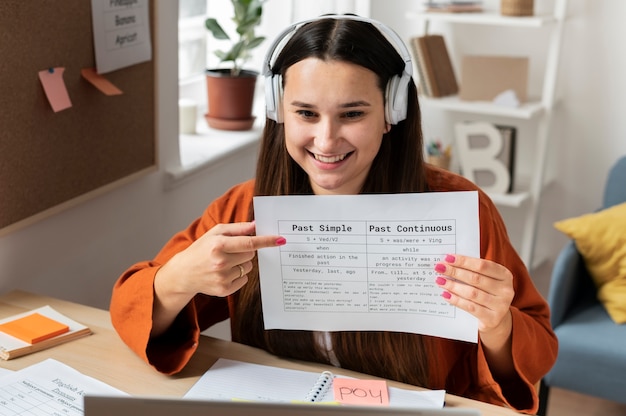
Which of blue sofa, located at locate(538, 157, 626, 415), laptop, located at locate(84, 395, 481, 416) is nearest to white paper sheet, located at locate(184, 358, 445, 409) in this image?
laptop, located at locate(84, 395, 481, 416)

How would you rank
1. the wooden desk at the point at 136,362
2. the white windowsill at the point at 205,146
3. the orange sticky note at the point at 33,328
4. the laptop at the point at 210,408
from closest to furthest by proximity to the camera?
1. the laptop at the point at 210,408
2. the wooden desk at the point at 136,362
3. the orange sticky note at the point at 33,328
4. the white windowsill at the point at 205,146

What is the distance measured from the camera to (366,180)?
142cm

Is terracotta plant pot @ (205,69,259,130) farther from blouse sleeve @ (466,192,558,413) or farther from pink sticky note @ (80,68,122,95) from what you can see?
blouse sleeve @ (466,192,558,413)

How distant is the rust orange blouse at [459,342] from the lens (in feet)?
4.41

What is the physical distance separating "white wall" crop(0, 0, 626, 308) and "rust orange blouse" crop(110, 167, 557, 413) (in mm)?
345

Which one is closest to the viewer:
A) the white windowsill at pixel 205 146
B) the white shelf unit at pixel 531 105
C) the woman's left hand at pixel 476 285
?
the woman's left hand at pixel 476 285

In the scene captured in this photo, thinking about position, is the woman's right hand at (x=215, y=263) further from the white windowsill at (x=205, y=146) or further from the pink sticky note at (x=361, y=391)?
the white windowsill at (x=205, y=146)

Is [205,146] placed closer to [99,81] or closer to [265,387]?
[99,81]

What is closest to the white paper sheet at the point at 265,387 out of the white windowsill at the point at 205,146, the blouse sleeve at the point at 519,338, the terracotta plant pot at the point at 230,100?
the blouse sleeve at the point at 519,338

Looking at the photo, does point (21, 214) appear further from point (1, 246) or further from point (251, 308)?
point (251, 308)

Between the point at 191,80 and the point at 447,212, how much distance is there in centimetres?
160

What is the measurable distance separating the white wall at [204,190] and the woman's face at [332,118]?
2.15 ft

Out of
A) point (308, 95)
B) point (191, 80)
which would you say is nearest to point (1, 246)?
point (308, 95)

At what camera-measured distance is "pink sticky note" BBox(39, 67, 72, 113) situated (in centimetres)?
159
